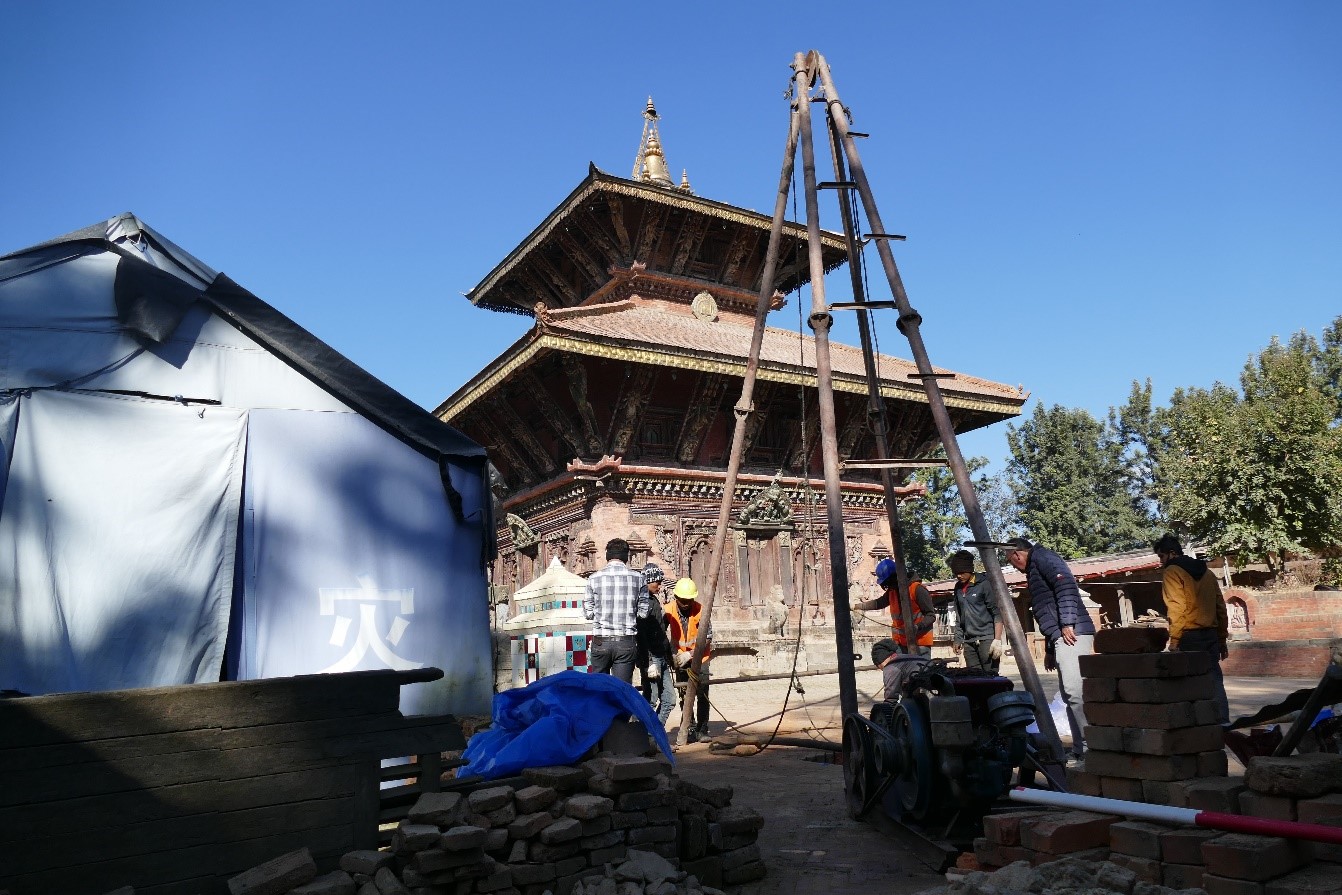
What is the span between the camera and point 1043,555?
266 inches

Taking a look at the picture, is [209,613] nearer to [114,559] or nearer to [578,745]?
[114,559]

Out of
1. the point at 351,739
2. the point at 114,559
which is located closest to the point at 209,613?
the point at 114,559

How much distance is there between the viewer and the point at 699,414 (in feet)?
59.6

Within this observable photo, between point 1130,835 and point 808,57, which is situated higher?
A: point 808,57

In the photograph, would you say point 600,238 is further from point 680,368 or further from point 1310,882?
point 1310,882

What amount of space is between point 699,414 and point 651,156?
11272 millimetres

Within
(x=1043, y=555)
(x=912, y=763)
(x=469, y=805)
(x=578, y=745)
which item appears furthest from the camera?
(x=1043, y=555)

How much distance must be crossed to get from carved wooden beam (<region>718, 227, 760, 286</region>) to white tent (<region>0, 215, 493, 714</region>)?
16.1 meters

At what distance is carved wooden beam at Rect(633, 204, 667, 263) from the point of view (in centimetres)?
2028

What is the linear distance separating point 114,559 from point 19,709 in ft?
8.06

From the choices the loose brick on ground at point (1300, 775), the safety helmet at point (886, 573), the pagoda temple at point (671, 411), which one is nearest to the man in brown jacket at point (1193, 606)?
the safety helmet at point (886, 573)

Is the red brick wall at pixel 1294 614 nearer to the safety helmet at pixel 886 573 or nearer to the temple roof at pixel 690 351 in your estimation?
the temple roof at pixel 690 351

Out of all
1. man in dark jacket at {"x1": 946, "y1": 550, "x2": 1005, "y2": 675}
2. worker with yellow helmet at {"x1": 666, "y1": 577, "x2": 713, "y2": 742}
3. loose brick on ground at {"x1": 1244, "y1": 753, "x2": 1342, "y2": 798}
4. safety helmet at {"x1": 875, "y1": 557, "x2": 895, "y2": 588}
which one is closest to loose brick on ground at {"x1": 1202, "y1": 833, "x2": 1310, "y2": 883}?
loose brick on ground at {"x1": 1244, "y1": 753, "x2": 1342, "y2": 798}

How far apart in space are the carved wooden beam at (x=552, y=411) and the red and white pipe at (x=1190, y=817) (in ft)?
45.6
